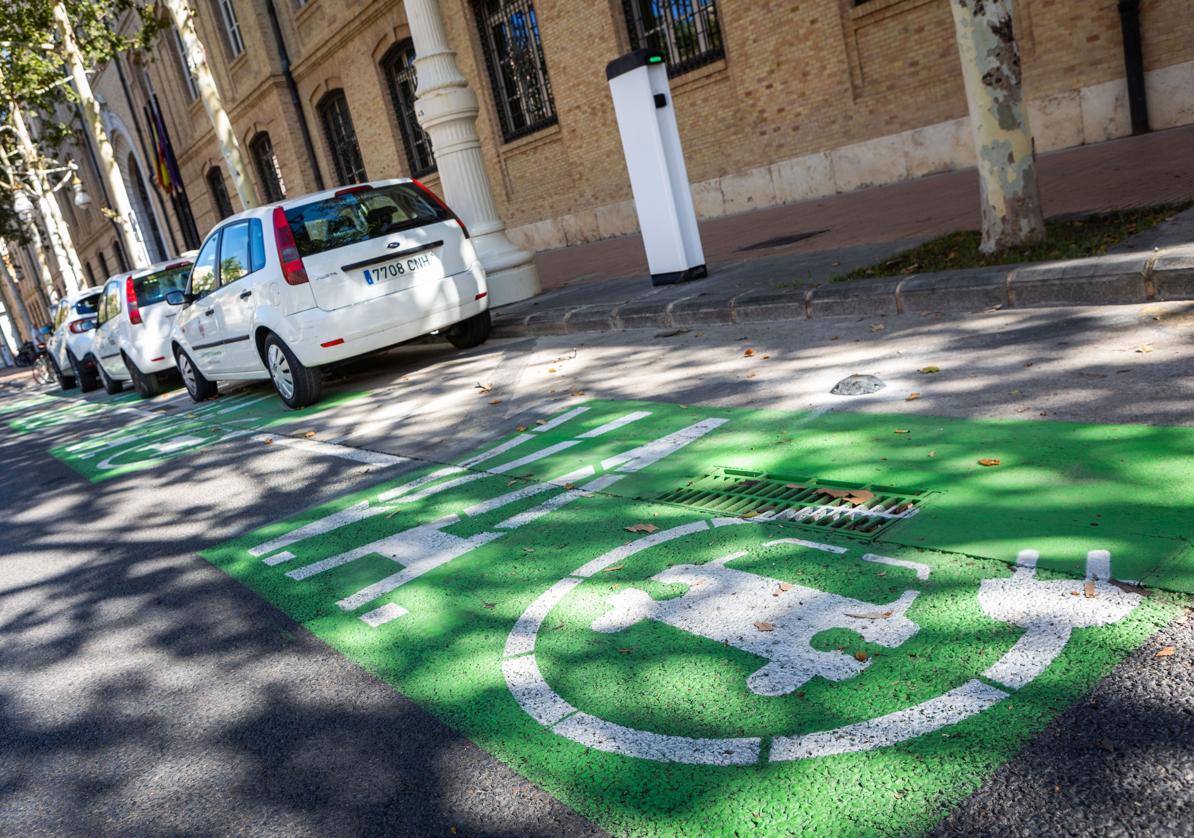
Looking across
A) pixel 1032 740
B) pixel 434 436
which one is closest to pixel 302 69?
pixel 434 436

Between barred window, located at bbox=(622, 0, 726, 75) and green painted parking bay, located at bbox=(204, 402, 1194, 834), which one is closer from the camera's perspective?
green painted parking bay, located at bbox=(204, 402, 1194, 834)

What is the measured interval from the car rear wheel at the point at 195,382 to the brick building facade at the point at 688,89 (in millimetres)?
8968

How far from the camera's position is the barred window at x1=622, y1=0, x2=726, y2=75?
1614cm

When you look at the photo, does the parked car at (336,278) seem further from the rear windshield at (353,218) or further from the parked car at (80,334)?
the parked car at (80,334)

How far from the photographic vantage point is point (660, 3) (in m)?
16.8

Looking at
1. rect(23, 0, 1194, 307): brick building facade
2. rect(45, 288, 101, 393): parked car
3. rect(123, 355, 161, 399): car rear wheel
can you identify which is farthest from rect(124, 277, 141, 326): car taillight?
rect(23, 0, 1194, 307): brick building facade

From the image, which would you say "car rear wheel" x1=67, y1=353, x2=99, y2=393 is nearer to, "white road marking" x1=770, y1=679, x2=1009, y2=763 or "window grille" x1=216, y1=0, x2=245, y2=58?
"window grille" x1=216, y1=0, x2=245, y2=58

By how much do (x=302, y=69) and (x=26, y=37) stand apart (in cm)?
681

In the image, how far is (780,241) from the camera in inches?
435

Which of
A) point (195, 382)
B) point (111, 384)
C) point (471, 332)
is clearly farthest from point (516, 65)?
point (471, 332)

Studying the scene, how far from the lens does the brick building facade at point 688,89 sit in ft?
39.0

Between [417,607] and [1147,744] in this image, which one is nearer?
[1147,744]

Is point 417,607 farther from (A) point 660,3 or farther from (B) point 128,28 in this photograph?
(B) point 128,28

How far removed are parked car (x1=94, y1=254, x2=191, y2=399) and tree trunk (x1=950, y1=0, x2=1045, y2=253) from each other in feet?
36.5
